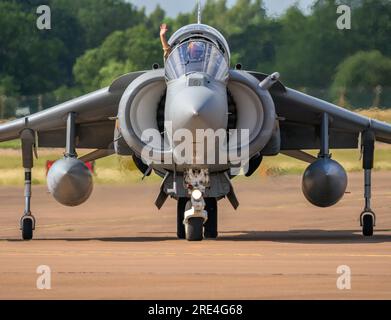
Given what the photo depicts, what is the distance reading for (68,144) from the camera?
19703mm

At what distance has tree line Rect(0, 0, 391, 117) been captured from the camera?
35.5 meters

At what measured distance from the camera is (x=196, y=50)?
1825 centimetres

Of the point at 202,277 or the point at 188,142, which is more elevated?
the point at 188,142

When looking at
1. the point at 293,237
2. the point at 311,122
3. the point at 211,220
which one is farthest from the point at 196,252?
the point at 311,122

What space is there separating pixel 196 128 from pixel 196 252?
1.61m

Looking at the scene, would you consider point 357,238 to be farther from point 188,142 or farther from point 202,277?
point 202,277

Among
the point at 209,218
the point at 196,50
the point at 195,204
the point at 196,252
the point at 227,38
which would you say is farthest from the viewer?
the point at 227,38

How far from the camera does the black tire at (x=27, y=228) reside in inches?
787

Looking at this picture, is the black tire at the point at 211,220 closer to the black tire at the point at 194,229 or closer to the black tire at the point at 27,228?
the black tire at the point at 194,229

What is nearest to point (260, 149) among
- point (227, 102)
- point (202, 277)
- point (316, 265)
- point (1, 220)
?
point (227, 102)

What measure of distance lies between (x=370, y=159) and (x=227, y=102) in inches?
115

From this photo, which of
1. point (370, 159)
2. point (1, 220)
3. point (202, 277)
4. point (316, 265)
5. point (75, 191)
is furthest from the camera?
point (1, 220)

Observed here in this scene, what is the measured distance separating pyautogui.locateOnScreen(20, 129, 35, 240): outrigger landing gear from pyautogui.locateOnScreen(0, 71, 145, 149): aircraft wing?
0.23 m

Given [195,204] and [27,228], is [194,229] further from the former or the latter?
[27,228]
